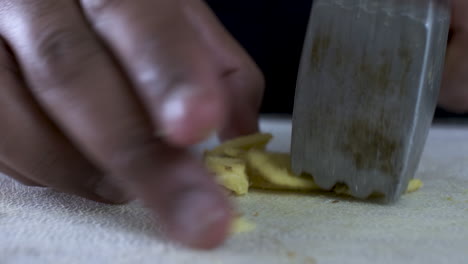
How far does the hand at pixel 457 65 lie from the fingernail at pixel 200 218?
583mm

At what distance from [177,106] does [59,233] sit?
19cm

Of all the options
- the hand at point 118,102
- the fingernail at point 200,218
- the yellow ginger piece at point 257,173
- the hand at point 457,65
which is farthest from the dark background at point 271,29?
the fingernail at point 200,218

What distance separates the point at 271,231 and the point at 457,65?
0.52 metres

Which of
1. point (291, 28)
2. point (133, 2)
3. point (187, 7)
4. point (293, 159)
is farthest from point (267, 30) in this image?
point (133, 2)

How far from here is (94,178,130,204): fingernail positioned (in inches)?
20.4

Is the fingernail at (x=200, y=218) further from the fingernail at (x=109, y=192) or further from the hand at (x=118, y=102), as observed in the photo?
the fingernail at (x=109, y=192)

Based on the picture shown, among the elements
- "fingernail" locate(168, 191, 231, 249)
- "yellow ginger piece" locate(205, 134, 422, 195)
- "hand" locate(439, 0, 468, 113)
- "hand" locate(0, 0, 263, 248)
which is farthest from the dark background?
"fingernail" locate(168, 191, 231, 249)

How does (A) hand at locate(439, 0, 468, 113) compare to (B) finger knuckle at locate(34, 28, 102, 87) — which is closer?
(B) finger knuckle at locate(34, 28, 102, 87)

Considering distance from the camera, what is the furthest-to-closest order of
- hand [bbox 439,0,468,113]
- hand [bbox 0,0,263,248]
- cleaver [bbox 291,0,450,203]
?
hand [bbox 439,0,468,113]
cleaver [bbox 291,0,450,203]
hand [bbox 0,0,263,248]

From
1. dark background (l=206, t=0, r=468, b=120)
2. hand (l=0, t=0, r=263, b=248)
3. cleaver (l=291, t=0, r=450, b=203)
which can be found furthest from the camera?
dark background (l=206, t=0, r=468, b=120)

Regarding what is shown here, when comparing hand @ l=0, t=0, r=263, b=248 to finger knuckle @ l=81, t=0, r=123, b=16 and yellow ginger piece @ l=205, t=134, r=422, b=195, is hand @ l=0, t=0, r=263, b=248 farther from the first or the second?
yellow ginger piece @ l=205, t=134, r=422, b=195

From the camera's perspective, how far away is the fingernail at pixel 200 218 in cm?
38

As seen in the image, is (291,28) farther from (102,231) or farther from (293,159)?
(102,231)

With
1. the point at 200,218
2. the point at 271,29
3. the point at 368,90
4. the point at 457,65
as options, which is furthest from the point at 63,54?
the point at 271,29
